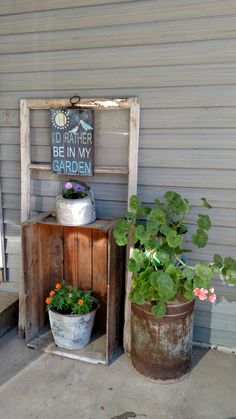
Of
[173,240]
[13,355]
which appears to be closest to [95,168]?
[173,240]

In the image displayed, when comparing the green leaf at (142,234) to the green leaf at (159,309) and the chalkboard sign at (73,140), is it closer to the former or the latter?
the green leaf at (159,309)

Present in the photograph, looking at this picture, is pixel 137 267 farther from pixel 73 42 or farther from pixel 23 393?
pixel 73 42

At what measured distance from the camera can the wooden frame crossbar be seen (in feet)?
7.80

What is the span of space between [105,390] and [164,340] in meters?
0.46

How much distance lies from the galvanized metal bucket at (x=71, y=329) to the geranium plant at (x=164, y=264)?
0.50 meters

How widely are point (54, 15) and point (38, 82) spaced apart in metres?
0.45

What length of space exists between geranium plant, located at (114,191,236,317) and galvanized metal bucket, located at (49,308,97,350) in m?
0.50

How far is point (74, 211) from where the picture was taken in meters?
2.29

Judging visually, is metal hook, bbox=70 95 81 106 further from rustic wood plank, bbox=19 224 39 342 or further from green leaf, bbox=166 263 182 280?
green leaf, bbox=166 263 182 280

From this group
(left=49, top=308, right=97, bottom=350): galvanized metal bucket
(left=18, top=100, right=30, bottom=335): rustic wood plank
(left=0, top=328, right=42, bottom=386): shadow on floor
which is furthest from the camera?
(left=18, top=100, right=30, bottom=335): rustic wood plank

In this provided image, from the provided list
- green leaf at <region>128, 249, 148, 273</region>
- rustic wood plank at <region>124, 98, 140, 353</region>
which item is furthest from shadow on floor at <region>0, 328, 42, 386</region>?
green leaf at <region>128, 249, 148, 273</region>

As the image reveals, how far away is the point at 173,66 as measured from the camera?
2289 millimetres

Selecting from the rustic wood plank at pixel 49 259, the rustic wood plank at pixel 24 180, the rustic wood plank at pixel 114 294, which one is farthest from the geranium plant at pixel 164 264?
the rustic wood plank at pixel 24 180

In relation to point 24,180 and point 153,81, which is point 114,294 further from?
point 153,81
